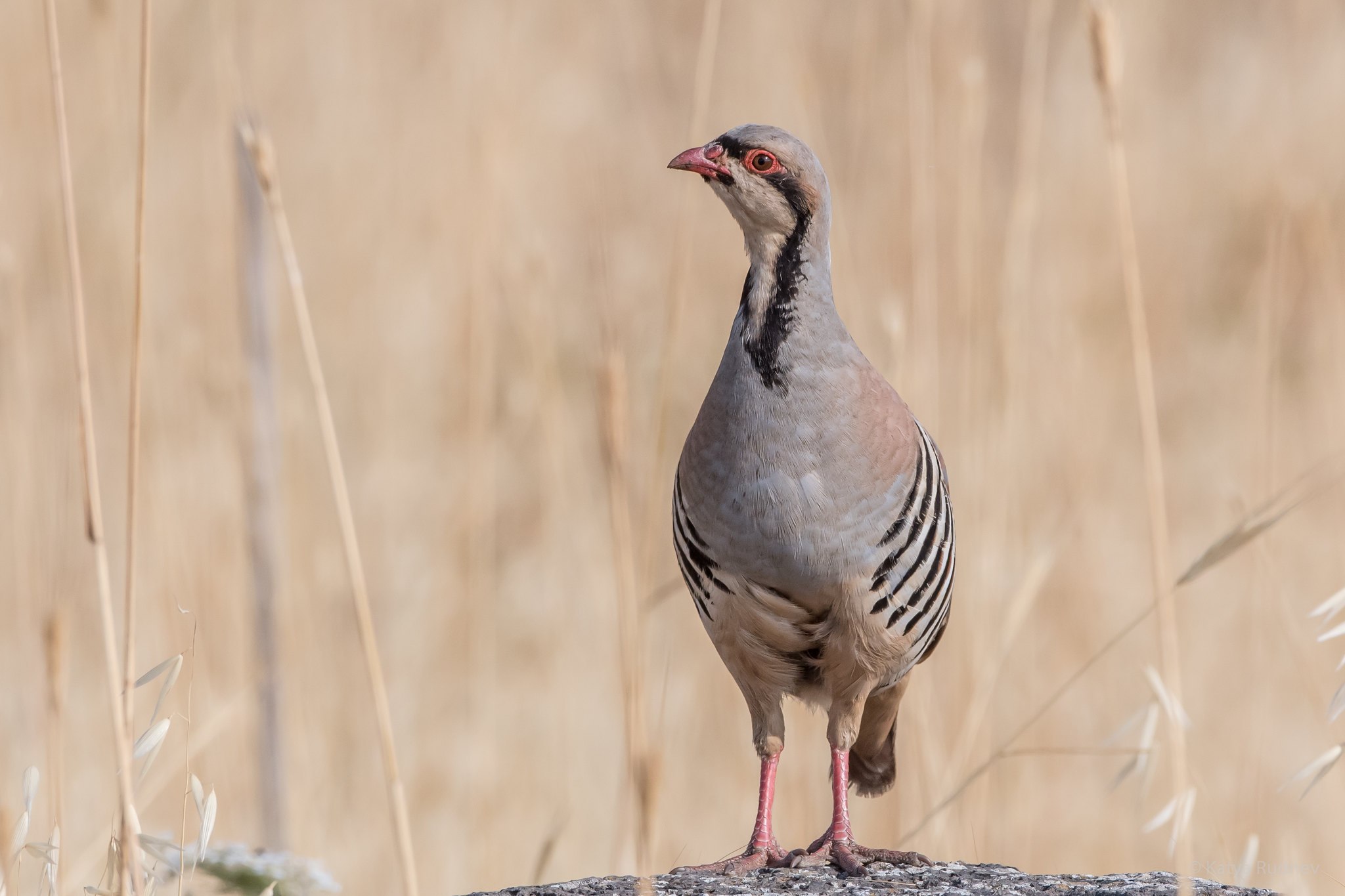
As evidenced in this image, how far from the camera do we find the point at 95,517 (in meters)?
1.93

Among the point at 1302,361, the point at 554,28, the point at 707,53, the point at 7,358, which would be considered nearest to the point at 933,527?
the point at 707,53

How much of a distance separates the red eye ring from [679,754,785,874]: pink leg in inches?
46.1

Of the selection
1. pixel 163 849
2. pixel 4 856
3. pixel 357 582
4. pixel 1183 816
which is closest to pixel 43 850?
pixel 163 849

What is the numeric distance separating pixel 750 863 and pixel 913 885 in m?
0.40

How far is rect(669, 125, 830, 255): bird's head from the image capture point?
2.78 m

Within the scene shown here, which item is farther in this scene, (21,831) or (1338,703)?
(1338,703)

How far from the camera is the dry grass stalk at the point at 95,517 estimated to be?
6.09 feet

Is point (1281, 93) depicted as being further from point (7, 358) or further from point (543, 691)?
point (7, 358)

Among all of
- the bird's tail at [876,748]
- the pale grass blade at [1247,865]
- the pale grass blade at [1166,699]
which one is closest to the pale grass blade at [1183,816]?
the pale grass blade at [1166,699]

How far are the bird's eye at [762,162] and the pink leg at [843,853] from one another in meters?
1.21

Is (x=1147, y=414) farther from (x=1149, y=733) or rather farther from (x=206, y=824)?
(x=206, y=824)

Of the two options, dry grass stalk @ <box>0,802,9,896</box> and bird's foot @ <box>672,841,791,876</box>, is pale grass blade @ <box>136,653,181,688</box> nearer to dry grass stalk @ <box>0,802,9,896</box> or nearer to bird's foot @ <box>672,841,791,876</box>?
dry grass stalk @ <box>0,802,9,896</box>

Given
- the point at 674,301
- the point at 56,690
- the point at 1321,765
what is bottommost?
the point at 1321,765

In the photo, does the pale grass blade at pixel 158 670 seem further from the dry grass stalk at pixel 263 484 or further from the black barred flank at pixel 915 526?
the dry grass stalk at pixel 263 484
